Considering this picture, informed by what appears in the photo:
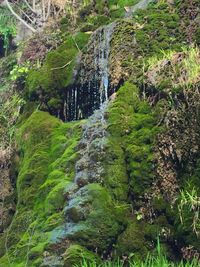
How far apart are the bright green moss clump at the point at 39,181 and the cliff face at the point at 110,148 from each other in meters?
0.02

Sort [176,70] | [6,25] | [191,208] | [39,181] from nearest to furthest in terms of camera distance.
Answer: [191,208] < [176,70] < [39,181] < [6,25]

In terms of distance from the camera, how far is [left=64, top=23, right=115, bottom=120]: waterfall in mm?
7806

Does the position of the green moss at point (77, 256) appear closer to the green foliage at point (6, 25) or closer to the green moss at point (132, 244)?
the green moss at point (132, 244)

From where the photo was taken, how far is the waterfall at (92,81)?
7806 mm

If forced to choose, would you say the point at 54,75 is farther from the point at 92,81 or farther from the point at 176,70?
the point at 176,70

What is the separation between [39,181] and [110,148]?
4.81 feet

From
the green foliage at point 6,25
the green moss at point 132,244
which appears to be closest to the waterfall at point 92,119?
the green moss at point 132,244

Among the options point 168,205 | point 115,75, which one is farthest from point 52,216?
point 115,75

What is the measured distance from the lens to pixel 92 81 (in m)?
7.95

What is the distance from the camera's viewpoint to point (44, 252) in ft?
17.4

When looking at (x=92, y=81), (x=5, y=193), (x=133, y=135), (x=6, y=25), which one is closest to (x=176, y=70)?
(x=133, y=135)

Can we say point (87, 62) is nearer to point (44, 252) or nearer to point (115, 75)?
point (115, 75)

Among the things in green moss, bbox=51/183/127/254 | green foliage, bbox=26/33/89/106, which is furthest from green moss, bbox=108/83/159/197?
green foliage, bbox=26/33/89/106

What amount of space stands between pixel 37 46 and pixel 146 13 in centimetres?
296
